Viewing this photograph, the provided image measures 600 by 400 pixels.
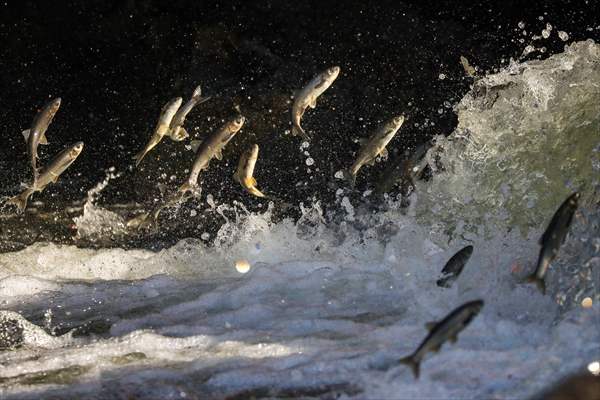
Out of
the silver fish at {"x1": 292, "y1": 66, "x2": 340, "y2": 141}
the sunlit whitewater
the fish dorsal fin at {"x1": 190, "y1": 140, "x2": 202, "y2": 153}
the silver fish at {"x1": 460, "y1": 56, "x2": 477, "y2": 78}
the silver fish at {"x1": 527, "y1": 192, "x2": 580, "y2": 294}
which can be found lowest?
the sunlit whitewater

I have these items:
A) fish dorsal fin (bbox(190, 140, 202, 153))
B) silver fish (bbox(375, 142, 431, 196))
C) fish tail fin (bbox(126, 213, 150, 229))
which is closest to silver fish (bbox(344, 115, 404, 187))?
silver fish (bbox(375, 142, 431, 196))

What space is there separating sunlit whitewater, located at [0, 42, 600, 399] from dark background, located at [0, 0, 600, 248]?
57 centimetres

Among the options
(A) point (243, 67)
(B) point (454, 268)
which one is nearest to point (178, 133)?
(A) point (243, 67)

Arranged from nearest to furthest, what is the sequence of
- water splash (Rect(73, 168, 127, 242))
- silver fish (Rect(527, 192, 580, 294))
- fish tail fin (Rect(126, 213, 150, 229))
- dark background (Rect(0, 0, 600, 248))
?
1. silver fish (Rect(527, 192, 580, 294))
2. dark background (Rect(0, 0, 600, 248))
3. fish tail fin (Rect(126, 213, 150, 229))
4. water splash (Rect(73, 168, 127, 242))

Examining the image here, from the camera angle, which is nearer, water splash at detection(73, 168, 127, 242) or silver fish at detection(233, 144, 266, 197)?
silver fish at detection(233, 144, 266, 197)

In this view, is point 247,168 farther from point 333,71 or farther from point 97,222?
point 97,222

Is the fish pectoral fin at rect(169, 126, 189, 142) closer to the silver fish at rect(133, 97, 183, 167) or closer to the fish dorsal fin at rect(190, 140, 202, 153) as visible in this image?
the silver fish at rect(133, 97, 183, 167)

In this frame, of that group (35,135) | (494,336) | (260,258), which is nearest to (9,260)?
(35,135)

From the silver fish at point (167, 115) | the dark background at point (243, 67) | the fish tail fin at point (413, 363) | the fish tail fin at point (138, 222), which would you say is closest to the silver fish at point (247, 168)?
the silver fish at point (167, 115)

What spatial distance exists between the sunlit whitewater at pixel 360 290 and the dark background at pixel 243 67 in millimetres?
566

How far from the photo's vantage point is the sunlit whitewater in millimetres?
3910

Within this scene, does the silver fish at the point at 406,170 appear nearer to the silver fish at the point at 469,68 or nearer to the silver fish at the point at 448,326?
the silver fish at the point at 469,68

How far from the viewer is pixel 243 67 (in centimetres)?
730

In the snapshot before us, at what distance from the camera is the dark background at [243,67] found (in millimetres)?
7113
